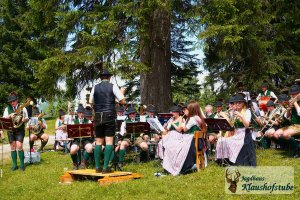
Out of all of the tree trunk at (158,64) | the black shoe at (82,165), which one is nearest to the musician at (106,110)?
the black shoe at (82,165)

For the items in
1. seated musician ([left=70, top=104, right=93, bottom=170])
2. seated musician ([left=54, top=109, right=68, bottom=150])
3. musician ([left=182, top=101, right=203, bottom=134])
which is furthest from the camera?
seated musician ([left=54, top=109, right=68, bottom=150])

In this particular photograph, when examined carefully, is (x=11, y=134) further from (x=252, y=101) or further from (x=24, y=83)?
(x=24, y=83)

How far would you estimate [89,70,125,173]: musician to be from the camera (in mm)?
8180

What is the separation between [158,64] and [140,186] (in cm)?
654

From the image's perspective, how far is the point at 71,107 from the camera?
1409 cm

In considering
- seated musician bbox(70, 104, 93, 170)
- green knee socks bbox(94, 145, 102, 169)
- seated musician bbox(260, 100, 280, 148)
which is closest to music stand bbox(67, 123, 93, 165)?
seated musician bbox(70, 104, 93, 170)

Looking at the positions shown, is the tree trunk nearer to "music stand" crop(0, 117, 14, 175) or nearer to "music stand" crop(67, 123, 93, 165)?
"music stand" crop(67, 123, 93, 165)

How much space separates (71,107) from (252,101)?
5.78 meters

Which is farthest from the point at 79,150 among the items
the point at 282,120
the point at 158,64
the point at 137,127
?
the point at 282,120

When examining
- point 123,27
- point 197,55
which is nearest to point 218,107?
point 123,27

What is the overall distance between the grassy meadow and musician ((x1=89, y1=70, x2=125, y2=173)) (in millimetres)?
635

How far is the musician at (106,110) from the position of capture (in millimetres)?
8180

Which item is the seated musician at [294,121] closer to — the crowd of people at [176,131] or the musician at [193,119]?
the crowd of people at [176,131]

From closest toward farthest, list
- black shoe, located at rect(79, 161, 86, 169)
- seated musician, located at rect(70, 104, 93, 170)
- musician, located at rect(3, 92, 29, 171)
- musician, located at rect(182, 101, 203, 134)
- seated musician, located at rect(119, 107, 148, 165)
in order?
musician, located at rect(182, 101, 203, 134) < seated musician, located at rect(70, 104, 93, 170) < black shoe, located at rect(79, 161, 86, 169) < seated musician, located at rect(119, 107, 148, 165) < musician, located at rect(3, 92, 29, 171)
